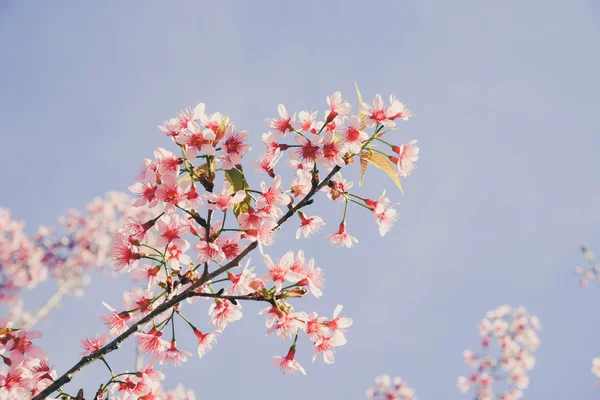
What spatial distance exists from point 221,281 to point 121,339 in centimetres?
55

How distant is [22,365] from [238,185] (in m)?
1.59

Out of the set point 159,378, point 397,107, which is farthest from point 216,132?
point 159,378

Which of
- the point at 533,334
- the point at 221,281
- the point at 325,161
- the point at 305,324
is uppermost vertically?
the point at 533,334

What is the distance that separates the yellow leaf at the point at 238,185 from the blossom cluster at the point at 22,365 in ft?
4.72

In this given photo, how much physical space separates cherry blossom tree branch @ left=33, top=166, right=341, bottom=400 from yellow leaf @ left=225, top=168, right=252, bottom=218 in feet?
0.64

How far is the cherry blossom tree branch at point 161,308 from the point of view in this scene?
204 centimetres

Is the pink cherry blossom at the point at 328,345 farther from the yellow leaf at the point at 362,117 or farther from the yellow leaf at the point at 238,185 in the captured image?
the yellow leaf at the point at 362,117

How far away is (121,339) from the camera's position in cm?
210

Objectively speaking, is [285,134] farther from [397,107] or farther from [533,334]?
[533,334]

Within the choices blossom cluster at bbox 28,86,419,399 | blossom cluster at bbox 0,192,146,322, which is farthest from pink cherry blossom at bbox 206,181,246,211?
blossom cluster at bbox 0,192,146,322

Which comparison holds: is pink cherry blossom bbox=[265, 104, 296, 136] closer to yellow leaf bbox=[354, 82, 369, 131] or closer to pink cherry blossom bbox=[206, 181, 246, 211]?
yellow leaf bbox=[354, 82, 369, 131]

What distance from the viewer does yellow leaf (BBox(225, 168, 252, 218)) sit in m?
2.37

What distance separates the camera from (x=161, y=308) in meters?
2.15

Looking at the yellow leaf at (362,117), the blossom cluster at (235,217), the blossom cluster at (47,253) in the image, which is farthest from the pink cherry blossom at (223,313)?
the blossom cluster at (47,253)
